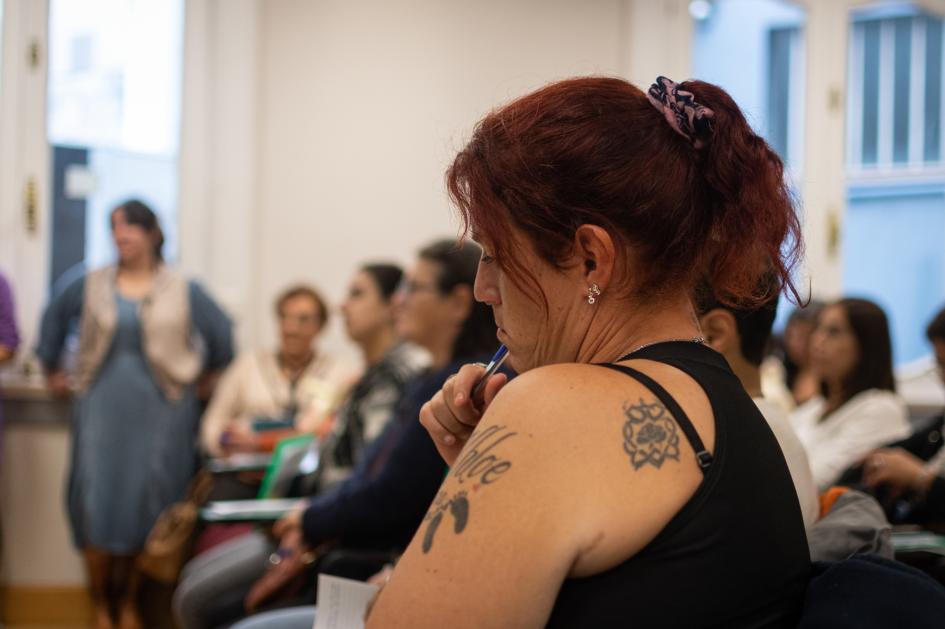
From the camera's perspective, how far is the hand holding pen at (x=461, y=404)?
1247 millimetres

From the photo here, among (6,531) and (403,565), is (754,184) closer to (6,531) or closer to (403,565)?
(403,565)

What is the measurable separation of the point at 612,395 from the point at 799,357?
10.5 ft

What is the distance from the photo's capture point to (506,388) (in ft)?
3.26

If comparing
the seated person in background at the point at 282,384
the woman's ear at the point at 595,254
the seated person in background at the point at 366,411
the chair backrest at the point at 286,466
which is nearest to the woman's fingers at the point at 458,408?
the woman's ear at the point at 595,254

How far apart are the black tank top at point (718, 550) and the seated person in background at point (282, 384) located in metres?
3.28

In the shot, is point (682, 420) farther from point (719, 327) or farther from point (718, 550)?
point (719, 327)

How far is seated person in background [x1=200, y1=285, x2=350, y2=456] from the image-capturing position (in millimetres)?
4344

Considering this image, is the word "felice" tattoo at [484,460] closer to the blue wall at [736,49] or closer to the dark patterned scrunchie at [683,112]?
the dark patterned scrunchie at [683,112]

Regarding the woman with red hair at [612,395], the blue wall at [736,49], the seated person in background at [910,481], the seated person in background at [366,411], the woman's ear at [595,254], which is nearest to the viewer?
the woman with red hair at [612,395]

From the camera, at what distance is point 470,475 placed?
95 cm

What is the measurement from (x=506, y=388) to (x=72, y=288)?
3.90 meters

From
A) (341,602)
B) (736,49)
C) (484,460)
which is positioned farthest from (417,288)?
(736,49)

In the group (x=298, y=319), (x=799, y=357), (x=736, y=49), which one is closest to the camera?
(x=799, y=357)

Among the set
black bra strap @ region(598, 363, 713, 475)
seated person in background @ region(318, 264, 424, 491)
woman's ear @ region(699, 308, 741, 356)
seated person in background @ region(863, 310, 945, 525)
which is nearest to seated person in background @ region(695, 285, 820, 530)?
woman's ear @ region(699, 308, 741, 356)
